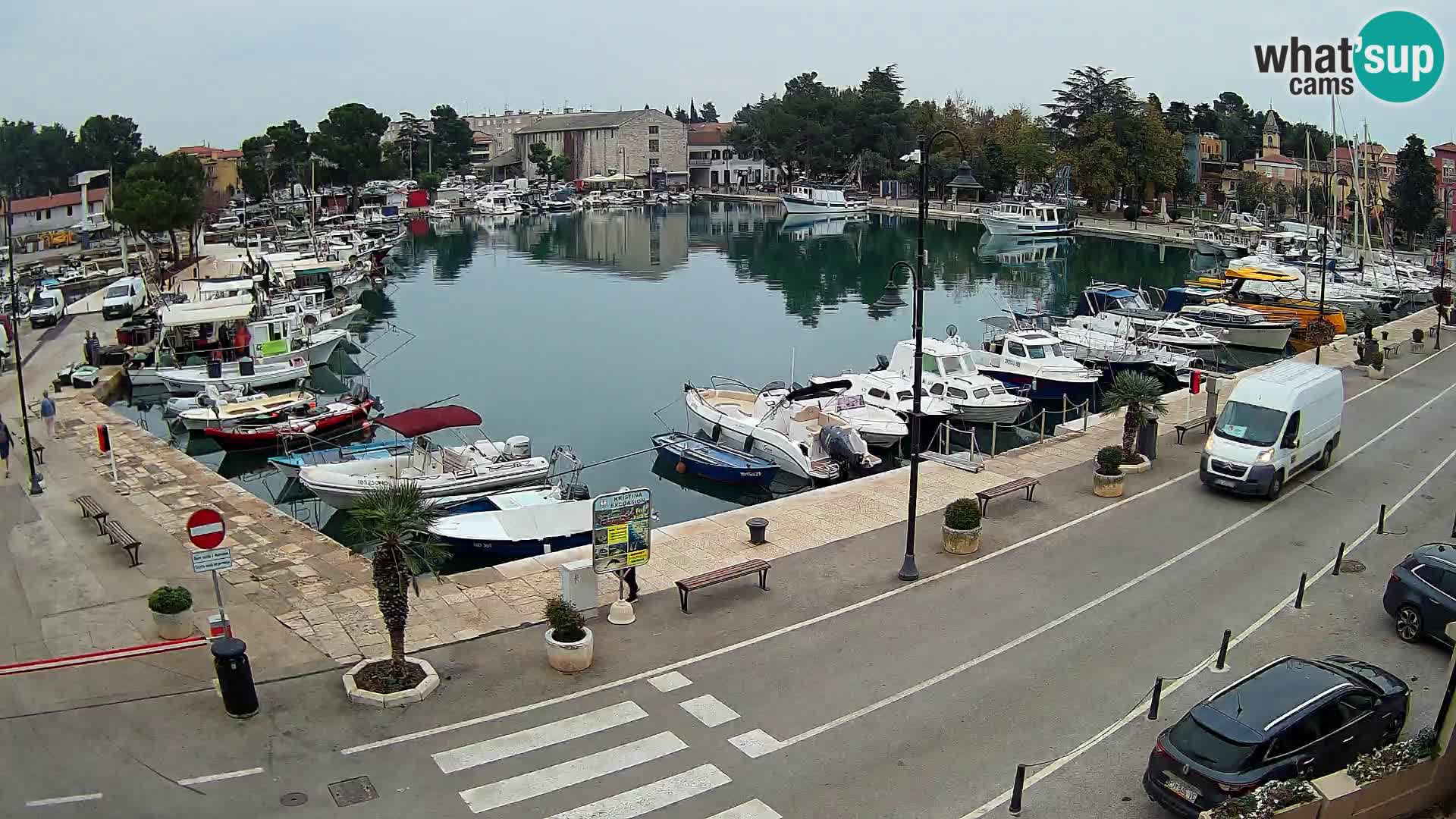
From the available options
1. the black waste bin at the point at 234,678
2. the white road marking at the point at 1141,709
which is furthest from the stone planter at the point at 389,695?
the white road marking at the point at 1141,709

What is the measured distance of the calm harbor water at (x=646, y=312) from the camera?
39875 millimetres

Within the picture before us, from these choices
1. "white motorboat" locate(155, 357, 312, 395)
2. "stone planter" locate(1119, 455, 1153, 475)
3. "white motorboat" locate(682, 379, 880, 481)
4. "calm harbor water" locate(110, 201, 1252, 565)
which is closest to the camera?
"stone planter" locate(1119, 455, 1153, 475)

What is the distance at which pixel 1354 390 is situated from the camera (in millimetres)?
35281

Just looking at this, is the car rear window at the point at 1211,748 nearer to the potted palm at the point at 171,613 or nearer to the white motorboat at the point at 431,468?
the potted palm at the point at 171,613

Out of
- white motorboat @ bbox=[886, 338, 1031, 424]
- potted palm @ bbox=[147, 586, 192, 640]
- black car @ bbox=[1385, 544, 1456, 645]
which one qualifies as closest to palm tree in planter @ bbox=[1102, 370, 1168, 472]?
black car @ bbox=[1385, 544, 1456, 645]

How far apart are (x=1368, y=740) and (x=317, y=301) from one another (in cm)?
5388

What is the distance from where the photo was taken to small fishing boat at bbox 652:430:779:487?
3109 cm

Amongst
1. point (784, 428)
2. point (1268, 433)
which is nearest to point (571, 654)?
point (1268, 433)

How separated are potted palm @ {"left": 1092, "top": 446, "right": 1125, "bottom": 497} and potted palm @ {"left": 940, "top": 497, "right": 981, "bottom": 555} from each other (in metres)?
4.86

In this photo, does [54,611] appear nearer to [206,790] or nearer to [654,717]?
[206,790]

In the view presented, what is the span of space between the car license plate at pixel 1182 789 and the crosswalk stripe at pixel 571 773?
5670 millimetres

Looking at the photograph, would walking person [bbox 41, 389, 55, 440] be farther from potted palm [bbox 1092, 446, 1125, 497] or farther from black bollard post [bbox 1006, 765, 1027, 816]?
black bollard post [bbox 1006, 765, 1027, 816]

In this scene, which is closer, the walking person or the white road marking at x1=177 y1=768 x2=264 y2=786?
the white road marking at x1=177 y1=768 x2=264 y2=786

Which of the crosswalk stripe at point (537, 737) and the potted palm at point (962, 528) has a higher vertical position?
the potted palm at point (962, 528)
